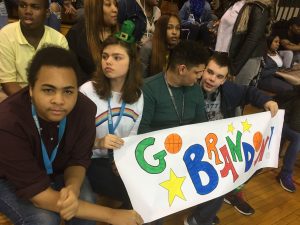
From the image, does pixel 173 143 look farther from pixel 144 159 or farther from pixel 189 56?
pixel 189 56

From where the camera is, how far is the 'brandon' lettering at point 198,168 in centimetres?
188

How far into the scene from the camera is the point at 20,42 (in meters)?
2.00

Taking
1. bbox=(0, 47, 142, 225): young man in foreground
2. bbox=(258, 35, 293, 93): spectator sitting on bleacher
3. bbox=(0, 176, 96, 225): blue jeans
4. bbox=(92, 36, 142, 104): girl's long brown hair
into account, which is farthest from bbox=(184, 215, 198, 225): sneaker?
bbox=(258, 35, 293, 93): spectator sitting on bleacher

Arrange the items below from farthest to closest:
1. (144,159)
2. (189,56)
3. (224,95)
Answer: (224,95) → (189,56) → (144,159)

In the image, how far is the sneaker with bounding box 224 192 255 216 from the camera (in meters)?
2.46

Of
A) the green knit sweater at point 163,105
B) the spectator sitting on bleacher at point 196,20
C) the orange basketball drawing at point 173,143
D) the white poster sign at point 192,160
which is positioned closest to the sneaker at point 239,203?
the white poster sign at point 192,160

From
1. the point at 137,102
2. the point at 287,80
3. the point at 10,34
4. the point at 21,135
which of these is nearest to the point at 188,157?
the point at 137,102

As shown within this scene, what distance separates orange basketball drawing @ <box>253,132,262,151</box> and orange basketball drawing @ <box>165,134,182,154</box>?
589 mm

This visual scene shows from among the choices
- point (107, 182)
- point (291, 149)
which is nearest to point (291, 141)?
point (291, 149)

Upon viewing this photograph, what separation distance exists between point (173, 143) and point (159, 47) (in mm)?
1229

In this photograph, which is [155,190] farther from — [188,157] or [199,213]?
[199,213]

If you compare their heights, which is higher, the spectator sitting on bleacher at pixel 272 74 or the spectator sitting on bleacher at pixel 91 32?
the spectator sitting on bleacher at pixel 91 32

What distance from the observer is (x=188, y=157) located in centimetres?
188

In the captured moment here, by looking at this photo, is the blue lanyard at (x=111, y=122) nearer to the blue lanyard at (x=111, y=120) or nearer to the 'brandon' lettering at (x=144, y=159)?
the blue lanyard at (x=111, y=120)
